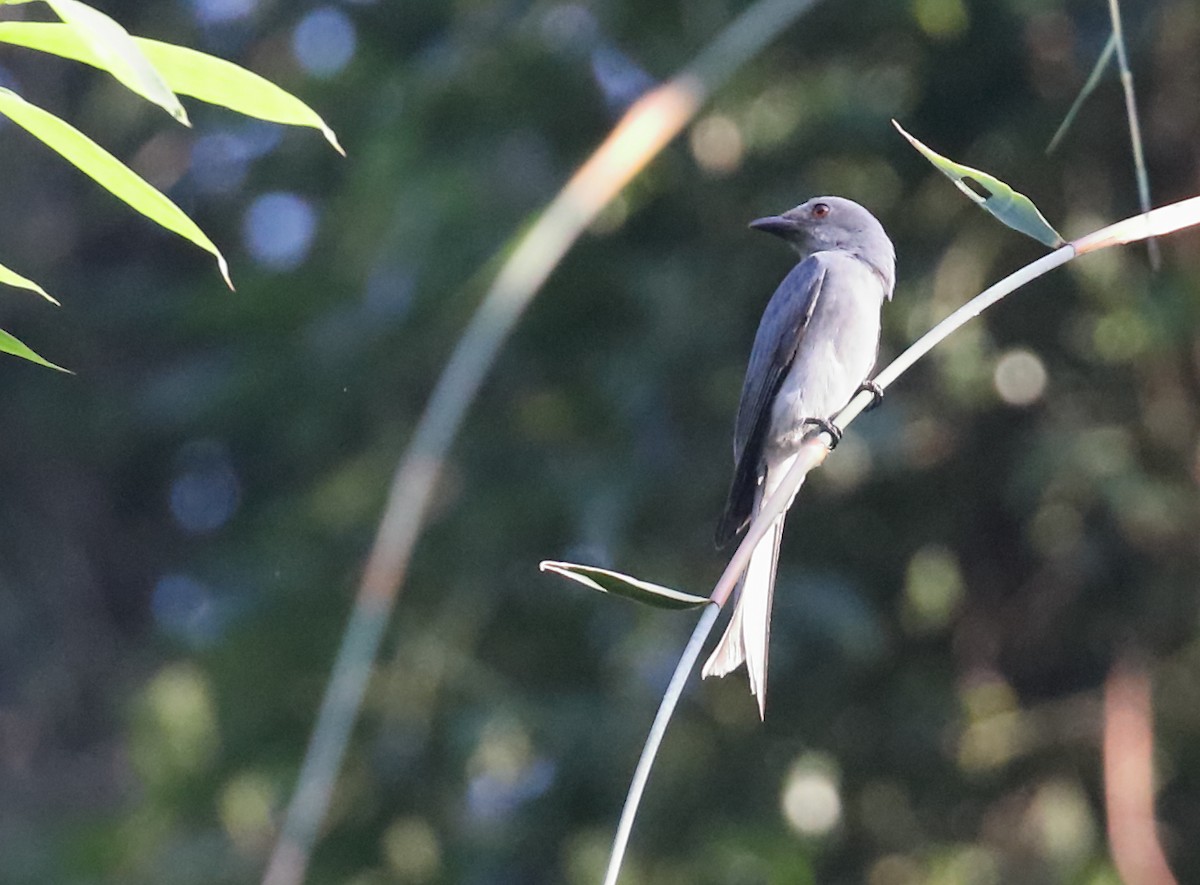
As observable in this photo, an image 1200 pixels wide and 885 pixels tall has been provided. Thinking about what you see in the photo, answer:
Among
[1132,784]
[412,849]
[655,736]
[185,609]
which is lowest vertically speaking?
[185,609]

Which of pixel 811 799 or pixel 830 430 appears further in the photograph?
pixel 811 799

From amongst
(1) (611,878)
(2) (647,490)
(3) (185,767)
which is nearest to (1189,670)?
(2) (647,490)

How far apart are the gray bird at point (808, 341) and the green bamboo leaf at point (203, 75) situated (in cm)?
185

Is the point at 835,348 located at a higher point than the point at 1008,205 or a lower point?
lower

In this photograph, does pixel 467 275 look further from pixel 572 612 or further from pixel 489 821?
pixel 489 821

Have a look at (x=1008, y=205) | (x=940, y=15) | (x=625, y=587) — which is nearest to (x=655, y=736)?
(x=625, y=587)

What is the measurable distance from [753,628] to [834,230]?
3.84ft

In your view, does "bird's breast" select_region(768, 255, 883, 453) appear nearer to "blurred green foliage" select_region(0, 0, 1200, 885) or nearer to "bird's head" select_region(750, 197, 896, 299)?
"bird's head" select_region(750, 197, 896, 299)

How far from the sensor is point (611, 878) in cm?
134

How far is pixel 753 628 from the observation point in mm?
2643

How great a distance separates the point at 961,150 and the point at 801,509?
4.34ft

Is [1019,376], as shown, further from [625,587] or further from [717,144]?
[625,587]

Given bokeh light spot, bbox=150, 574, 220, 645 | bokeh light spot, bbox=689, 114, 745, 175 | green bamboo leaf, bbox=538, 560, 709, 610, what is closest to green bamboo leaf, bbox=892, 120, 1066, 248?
green bamboo leaf, bbox=538, 560, 709, 610

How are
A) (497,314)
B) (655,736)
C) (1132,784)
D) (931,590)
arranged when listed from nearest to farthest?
(655,736) → (497,314) → (1132,784) → (931,590)
